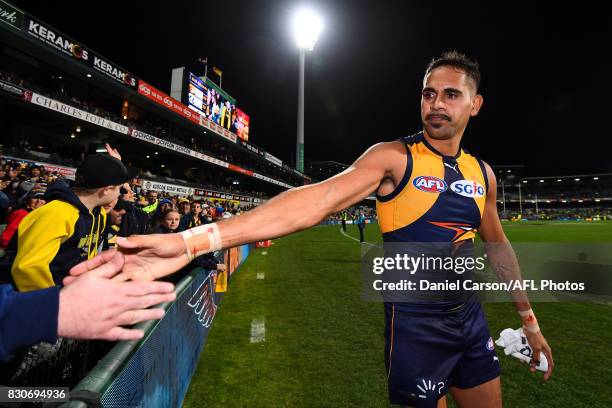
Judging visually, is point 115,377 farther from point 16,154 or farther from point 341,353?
point 16,154

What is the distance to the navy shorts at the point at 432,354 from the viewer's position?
1.60 metres

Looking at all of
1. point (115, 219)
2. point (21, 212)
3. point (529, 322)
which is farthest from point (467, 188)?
point (21, 212)

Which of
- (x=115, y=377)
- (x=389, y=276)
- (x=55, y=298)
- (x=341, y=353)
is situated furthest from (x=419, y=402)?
(x=341, y=353)

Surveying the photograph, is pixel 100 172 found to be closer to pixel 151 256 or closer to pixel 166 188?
pixel 151 256

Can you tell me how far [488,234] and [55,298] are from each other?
2295mm

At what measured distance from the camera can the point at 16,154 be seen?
1664 centimetres

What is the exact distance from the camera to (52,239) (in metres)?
2.13

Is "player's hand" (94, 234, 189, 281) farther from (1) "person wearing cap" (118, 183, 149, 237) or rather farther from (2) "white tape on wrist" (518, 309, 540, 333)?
(1) "person wearing cap" (118, 183, 149, 237)

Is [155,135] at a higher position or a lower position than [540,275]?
higher

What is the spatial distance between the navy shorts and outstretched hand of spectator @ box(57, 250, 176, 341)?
1.24 metres

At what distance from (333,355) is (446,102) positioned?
3510 millimetres

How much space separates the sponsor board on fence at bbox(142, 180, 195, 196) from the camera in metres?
24.0

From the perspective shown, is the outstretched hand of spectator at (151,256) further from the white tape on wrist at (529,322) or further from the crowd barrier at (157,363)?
the white tape on wrist at (529,322)

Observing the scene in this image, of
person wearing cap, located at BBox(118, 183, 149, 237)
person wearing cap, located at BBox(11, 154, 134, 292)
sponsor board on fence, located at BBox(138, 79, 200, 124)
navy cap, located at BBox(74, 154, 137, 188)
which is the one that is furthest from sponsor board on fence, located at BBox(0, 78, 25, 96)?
navy cap, located at BBox(74, 154, 137, 188)
